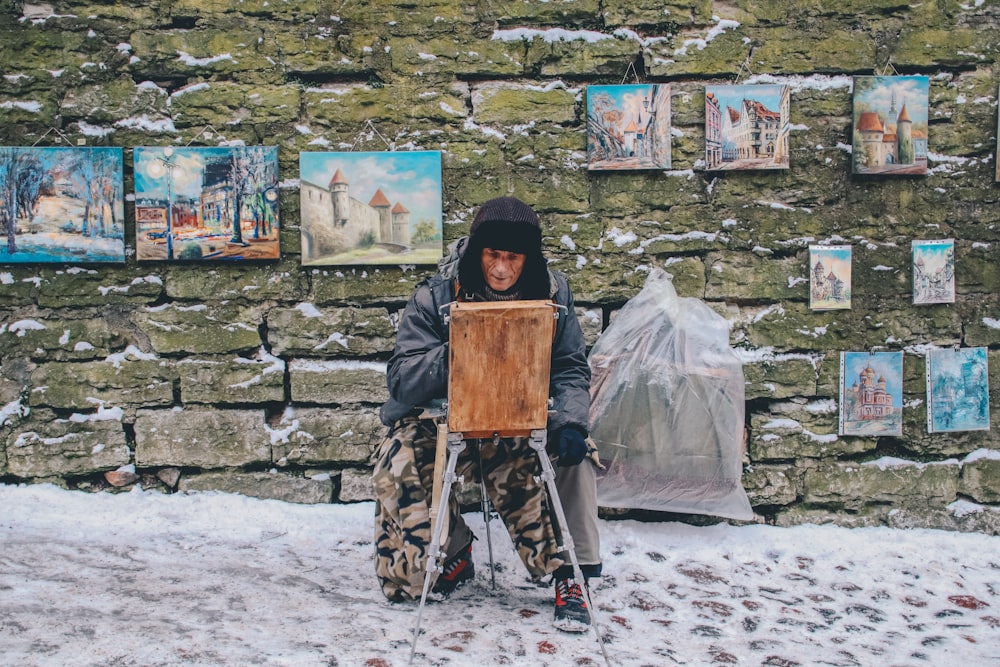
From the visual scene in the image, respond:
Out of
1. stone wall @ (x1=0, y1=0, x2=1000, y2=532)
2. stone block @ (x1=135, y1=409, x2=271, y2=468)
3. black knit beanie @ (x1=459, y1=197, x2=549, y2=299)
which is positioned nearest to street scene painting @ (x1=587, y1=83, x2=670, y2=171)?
stone wall @ (x1=0, y1=0, x2=1000, y2=532)

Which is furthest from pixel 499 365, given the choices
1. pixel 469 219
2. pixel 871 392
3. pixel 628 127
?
pixel 871 392

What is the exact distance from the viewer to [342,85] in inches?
137

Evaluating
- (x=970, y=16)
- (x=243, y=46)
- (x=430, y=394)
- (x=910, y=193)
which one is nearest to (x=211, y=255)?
(x=243, y=46)

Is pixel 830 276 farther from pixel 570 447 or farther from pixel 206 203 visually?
pixel 206 203

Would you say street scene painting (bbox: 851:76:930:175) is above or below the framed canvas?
above

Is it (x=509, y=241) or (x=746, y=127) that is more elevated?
(x=746, y=127)

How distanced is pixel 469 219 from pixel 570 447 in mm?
1405

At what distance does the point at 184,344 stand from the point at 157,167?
821 millimetres

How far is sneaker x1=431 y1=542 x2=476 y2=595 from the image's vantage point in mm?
2764

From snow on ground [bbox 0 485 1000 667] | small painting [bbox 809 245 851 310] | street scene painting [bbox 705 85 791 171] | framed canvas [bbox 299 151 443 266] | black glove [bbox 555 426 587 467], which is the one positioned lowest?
snow on ground [bbox 0 485 1000 667]

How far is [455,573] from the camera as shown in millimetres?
2801

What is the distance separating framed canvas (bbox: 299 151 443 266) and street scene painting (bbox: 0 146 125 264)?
88 cm

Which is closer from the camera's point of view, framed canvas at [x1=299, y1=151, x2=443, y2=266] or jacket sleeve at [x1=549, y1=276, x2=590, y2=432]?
jacket sleeve at [x1=549, y1=276, x2=590, y2=432]

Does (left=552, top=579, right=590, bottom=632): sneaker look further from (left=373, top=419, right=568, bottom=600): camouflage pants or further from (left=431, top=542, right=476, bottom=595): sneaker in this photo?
(left=431, top=542, right=476, bottom=595): sneaker
